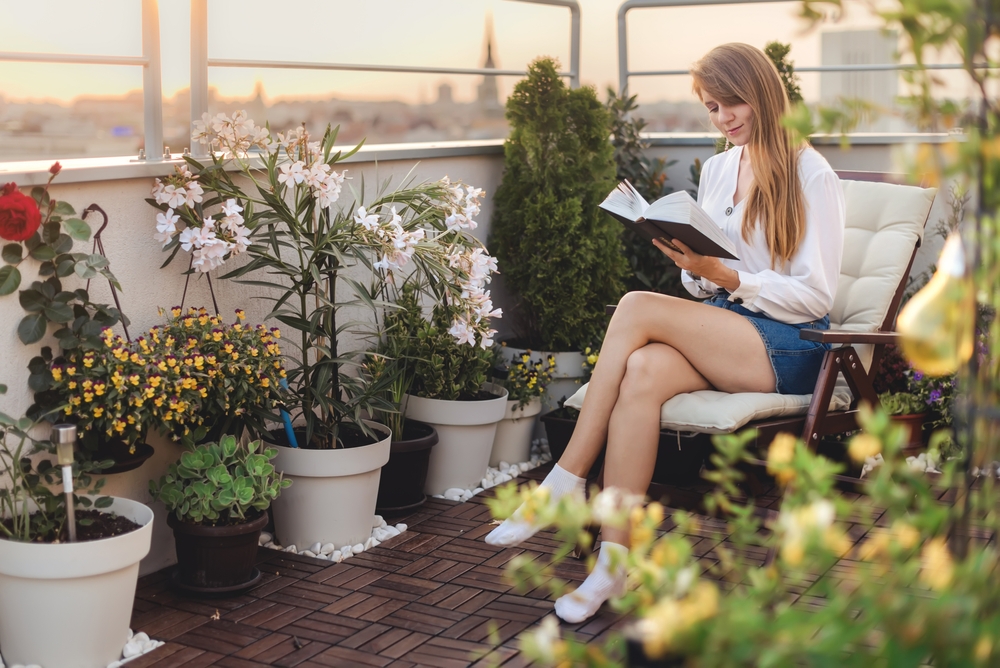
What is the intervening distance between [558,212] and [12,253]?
211cm

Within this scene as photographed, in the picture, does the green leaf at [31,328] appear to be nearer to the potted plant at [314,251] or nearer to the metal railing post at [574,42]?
the potted plant at [314,251]

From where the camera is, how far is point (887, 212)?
341 centimetres

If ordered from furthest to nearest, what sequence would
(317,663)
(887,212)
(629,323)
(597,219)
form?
(597,219)
(887,212)
(629,323)
(317,663)

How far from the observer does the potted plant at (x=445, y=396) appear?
3.60 m

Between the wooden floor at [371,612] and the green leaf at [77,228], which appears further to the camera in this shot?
the green leaf at [77,228]

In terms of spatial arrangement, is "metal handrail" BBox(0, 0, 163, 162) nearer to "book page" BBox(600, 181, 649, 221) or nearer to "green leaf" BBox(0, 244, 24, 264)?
"green leaf" BBox(0, 244, 24, 264)

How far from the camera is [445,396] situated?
3652mm

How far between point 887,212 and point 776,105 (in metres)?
0.66

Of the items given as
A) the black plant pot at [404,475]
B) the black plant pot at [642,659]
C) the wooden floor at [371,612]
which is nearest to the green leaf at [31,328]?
the wooden floor at [371,612]

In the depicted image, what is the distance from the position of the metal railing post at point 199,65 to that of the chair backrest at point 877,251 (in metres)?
2.06

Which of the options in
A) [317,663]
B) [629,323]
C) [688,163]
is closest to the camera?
[317,663]

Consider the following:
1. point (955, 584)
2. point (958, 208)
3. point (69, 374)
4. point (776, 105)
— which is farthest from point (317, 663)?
point (958, 208)

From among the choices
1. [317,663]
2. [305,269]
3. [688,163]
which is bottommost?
[317,663]

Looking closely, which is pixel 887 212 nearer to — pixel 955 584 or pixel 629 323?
pixel 629 323
